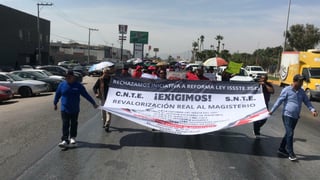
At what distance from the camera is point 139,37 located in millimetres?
75875

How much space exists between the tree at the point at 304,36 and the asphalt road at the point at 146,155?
54.0 meters

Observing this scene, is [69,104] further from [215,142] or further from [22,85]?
[22,85]

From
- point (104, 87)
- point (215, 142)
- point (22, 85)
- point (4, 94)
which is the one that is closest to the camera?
point (215, 142)

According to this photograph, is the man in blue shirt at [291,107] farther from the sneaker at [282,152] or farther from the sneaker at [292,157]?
the sneaker at [282,152]

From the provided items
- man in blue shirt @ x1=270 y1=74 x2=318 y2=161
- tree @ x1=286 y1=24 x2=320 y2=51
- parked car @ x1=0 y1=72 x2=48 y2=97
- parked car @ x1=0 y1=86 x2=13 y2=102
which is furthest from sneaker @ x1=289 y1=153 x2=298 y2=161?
tree @ x1=286 y1=24 x2=320 y2=51

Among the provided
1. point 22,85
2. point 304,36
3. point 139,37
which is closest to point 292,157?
point 22,85

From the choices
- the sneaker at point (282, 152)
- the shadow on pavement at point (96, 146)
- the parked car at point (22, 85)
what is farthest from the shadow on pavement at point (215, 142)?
the parked car at point (22, 85)

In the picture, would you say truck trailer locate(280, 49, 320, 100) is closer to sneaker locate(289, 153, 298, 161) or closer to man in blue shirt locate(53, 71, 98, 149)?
sneaker locate(289, 153, 298, 161)

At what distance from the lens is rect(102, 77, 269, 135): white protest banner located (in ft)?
31.0

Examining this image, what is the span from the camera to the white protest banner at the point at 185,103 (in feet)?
31.0

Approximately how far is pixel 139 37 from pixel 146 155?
225 feet

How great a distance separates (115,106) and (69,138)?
137cm

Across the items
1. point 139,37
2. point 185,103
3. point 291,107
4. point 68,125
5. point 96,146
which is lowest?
point 96,146

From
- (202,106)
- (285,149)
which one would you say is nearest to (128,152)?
(202,106)
